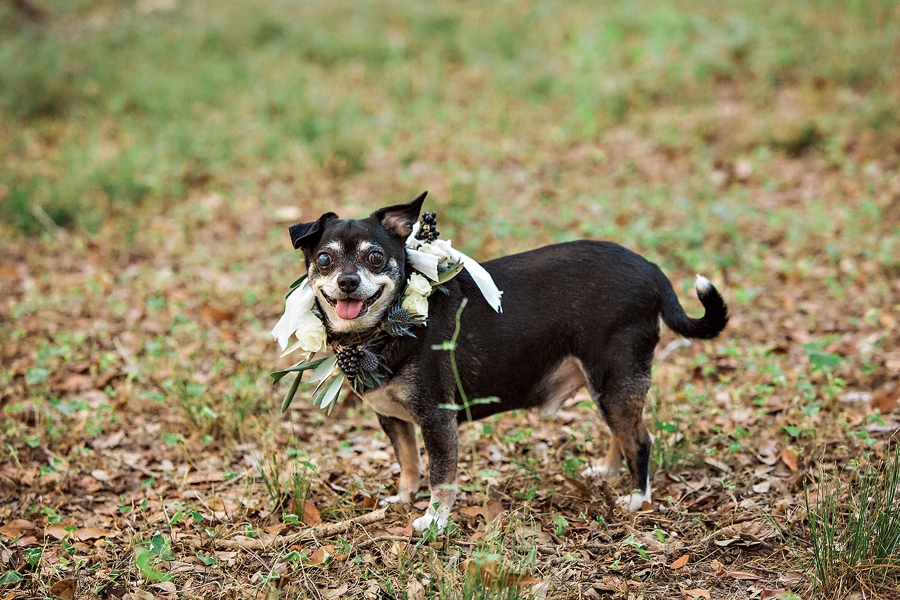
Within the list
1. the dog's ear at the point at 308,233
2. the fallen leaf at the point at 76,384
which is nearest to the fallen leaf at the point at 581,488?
the dog's ear at the point at 308,233

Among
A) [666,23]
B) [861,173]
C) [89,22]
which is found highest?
[89,22]

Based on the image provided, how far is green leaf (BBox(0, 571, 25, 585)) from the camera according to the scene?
3412mm

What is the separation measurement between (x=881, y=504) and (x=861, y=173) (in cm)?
626

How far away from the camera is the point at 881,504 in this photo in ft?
10.3

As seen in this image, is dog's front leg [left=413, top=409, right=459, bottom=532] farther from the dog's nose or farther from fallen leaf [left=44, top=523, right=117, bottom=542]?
fallen leaf [left=44, top=523, right=117, bottom=542]

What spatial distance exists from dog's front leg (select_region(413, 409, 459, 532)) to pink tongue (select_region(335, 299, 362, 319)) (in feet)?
2.08

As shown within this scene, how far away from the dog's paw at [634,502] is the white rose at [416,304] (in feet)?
4.58

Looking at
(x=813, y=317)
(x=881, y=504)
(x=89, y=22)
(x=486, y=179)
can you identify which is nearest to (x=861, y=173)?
(x=813, y=317)

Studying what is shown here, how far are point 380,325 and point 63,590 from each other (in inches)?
69.3

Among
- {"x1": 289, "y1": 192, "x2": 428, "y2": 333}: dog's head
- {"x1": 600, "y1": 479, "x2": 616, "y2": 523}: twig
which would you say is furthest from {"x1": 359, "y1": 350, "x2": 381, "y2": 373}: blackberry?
{"x1": 600, "y1": 479, "x2": 616, "y2": 523}: twig

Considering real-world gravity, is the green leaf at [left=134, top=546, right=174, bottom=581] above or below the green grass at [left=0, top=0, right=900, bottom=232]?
below

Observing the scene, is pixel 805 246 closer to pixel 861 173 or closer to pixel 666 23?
pixel 861 173

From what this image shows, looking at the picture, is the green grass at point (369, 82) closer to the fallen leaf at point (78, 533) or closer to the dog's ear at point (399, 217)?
the fallen leaf at point (78, 533)

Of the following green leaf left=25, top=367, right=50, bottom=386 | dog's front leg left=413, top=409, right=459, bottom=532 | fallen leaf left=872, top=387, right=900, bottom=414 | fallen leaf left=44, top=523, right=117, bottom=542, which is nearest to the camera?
dog's front leg left=413, top=409, right=459, bottom=532
